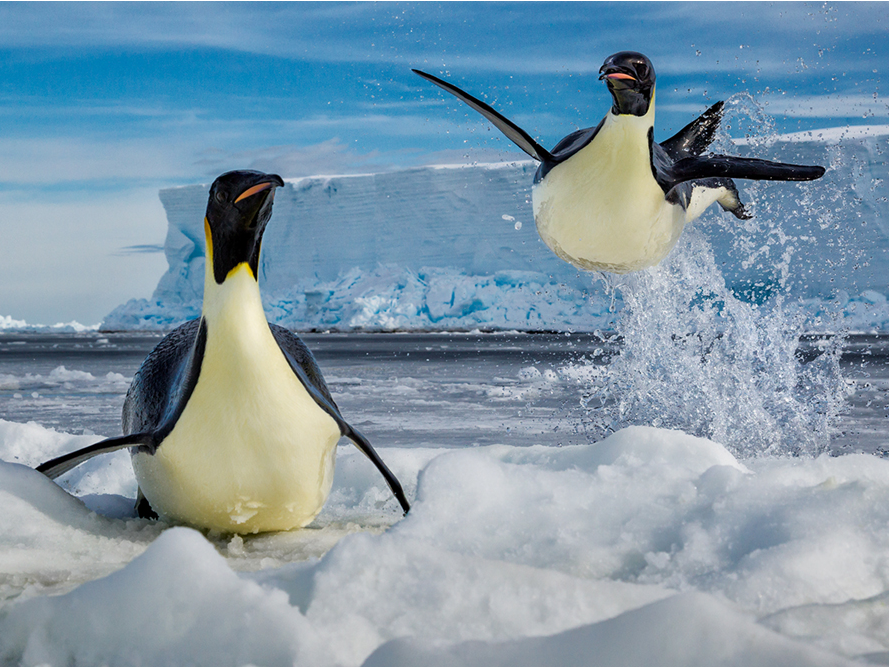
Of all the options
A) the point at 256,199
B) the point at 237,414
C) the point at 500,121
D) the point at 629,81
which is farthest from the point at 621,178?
the point at 237,414

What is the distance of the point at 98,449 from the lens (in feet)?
7.82

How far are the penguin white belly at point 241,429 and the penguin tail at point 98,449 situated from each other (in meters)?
0.06

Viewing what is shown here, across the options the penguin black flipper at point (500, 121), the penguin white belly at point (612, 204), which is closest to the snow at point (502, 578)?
the penguin white belly at point (612, 204)

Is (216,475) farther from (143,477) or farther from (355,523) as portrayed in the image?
(355,523)

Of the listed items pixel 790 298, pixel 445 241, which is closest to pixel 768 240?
pixel 790 298

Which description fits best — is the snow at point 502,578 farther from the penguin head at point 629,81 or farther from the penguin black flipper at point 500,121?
the penguin black flipper at point 500,121

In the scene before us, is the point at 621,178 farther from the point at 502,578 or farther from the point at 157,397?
the point at 502,578

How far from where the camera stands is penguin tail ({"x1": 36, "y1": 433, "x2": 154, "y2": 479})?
7.70 feet

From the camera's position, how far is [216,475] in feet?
7.49

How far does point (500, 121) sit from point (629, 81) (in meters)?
0.84

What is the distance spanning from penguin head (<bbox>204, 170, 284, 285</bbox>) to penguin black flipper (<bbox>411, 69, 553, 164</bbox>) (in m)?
1.86

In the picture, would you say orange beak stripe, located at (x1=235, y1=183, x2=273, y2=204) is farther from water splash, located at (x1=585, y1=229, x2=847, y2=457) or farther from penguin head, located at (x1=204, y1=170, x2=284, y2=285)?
water splash, located at (x1=585, y1=229, x2=847, y2=457)

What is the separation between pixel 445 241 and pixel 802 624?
28409 millimetres

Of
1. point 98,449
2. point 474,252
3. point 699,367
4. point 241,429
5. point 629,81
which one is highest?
point 629,81
